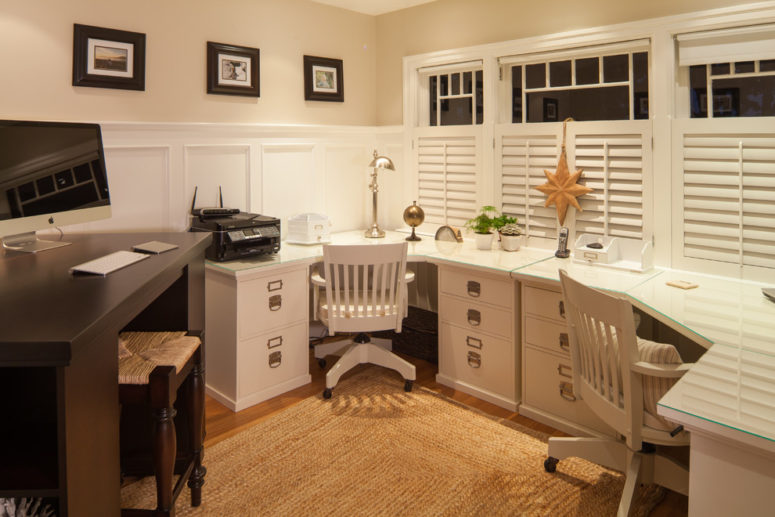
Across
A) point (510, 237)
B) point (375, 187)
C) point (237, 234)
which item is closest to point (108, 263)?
point (237, 234)

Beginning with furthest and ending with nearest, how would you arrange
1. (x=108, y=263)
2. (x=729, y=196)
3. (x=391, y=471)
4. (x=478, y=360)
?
(x=478, y=360), (x=729, y=196), (x=391, y=471), (x=108, y=263)

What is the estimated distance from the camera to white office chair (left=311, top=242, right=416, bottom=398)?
295 cm

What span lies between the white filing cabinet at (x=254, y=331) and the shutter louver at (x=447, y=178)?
46.1 inches

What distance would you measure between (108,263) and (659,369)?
71.0 inches

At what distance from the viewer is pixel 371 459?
2.56 metres

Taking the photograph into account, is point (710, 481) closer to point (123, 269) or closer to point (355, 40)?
point (123, 269)

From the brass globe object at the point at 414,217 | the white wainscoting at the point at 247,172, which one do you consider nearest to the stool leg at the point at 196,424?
the white wainscoting at the point at 247,172

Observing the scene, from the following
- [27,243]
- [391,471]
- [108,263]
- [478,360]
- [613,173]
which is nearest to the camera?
[108,263]

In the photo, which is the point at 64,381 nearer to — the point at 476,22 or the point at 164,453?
the point at 164,453

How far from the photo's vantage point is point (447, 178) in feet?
12.7

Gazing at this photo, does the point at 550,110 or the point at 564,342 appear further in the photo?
the point at 550,110

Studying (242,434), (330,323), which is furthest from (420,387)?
(242,434)

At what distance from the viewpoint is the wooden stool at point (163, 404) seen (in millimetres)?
1676

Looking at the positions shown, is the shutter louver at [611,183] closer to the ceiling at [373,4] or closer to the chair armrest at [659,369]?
the chair armrest at [659,369]
